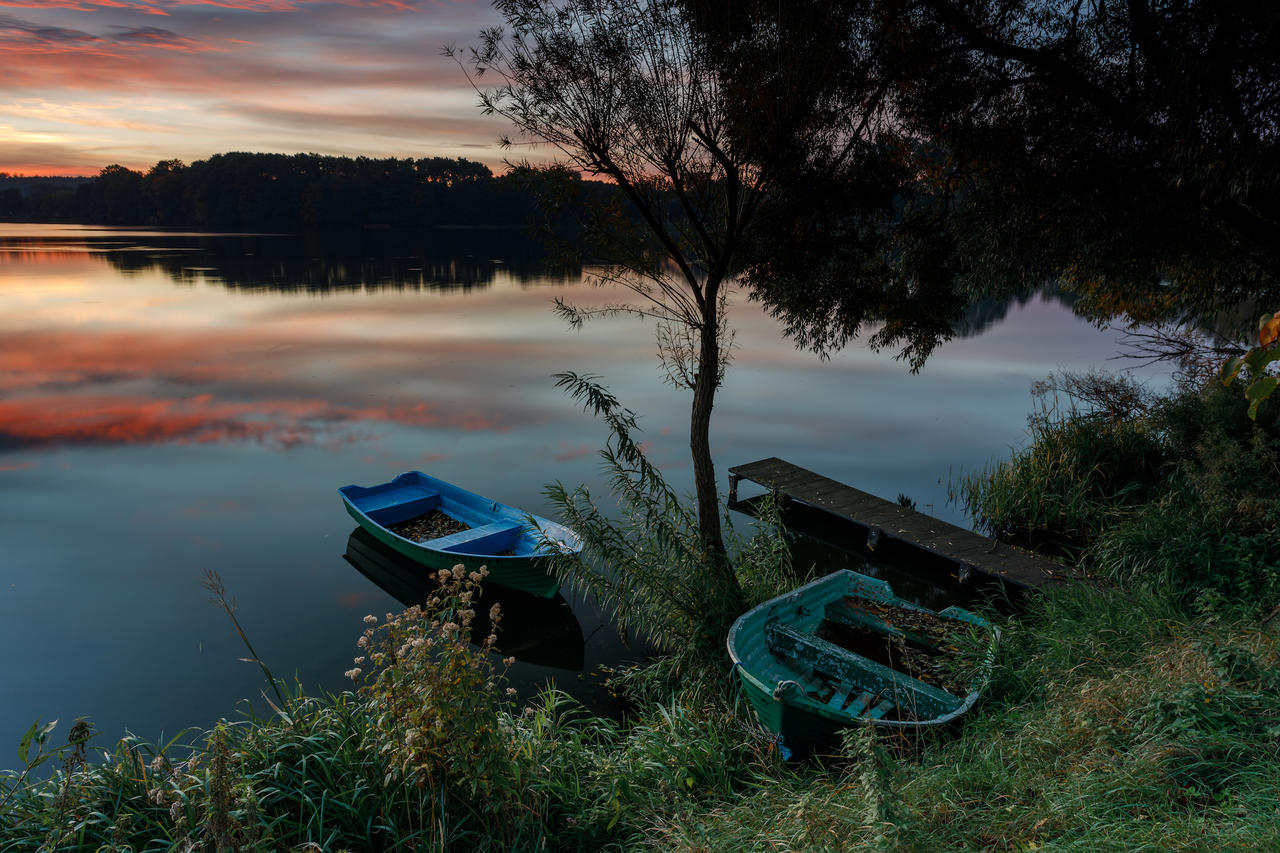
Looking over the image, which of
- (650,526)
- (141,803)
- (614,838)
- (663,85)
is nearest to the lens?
(141,803)

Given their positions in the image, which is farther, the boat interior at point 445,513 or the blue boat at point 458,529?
the boat interior at point 445,513

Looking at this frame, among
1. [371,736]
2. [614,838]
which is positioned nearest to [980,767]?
[614,838]

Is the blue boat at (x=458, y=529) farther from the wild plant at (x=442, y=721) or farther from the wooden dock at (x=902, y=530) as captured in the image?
the wooden dock at (x=902, y=530)

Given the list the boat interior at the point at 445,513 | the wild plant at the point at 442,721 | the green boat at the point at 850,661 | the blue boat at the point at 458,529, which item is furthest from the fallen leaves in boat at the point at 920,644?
the boat interior at the point at 445,513

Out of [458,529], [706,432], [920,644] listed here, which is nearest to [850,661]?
[920,644]

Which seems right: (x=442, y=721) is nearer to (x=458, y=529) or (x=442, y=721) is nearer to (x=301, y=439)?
(x=458, y=529)

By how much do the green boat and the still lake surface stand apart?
2778 mm

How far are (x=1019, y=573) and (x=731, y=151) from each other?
6500 mm

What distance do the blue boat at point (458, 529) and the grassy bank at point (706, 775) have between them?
153 inches

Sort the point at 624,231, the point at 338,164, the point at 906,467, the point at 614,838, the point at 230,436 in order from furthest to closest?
the point at 338,164, the point at 230,436, the point at 906,467, the point at 624,231, the point at 614,838

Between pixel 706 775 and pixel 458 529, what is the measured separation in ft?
23.7

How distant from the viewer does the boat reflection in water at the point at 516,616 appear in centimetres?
922

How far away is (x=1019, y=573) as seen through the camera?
383 inches

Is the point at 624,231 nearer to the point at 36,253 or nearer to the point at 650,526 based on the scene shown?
the point at 650,526
